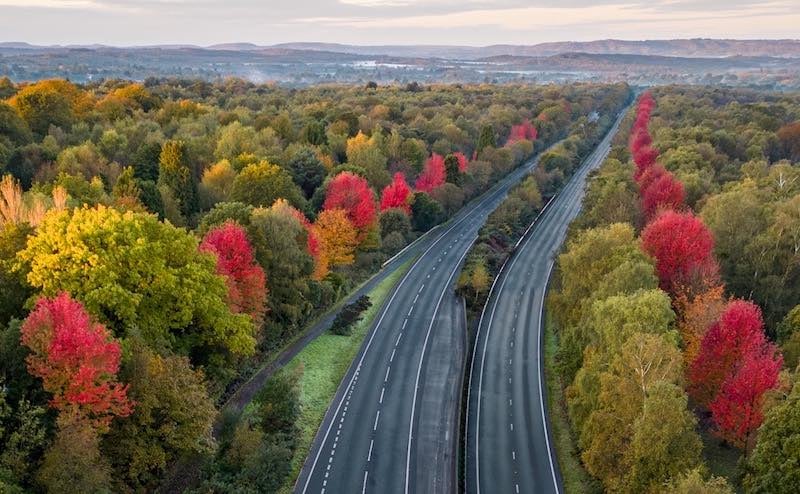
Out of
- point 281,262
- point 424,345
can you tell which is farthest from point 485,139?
point 281,262

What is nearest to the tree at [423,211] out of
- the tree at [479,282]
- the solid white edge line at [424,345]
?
the solid white edge line at [424,345]

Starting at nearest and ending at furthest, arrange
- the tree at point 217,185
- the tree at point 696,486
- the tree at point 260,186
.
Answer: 1. the tree at point 696,486
2. the tree at point 260,186
3. the tree at point 217,185

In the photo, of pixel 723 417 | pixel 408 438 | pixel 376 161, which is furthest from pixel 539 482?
pixel 376 161

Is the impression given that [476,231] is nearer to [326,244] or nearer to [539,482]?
[326,244]

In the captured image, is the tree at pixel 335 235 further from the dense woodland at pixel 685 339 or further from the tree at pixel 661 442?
the tree at pixel 661 442

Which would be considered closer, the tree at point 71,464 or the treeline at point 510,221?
the tree at point 71,464

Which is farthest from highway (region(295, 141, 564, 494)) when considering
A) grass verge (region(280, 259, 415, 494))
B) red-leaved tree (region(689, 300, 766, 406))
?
red-leaved tree (region(689, 300, 766, 406))
